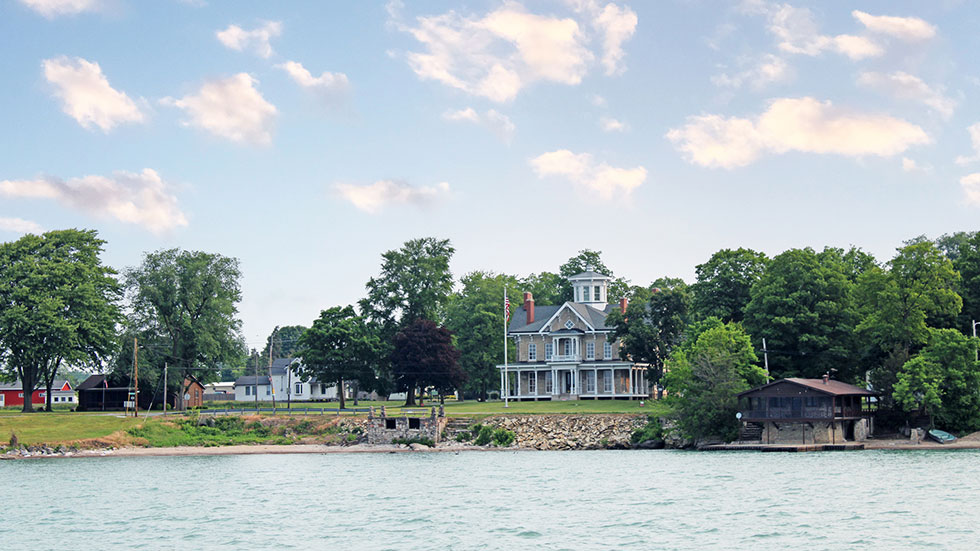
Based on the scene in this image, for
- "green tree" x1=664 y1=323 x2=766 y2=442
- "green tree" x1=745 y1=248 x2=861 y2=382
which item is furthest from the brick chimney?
"green tree" x1=664 y1=323 x2=766 y2=442

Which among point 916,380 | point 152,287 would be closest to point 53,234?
point 152,287

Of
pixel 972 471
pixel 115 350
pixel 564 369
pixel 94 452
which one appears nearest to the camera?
pixel 972 471

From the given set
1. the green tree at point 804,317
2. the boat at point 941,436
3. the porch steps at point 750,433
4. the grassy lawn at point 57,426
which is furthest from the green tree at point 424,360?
the boat at point 941,436

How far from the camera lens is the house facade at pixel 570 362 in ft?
309

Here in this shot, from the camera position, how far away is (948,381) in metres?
62.0

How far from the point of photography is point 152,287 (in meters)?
86.1

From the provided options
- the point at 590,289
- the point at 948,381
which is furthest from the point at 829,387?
the point at 590,289

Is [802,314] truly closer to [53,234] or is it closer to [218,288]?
[218,288]

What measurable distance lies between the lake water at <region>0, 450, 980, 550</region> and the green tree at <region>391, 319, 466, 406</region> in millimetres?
27887

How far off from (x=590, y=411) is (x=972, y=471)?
34.3m

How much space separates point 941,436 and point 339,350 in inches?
1977

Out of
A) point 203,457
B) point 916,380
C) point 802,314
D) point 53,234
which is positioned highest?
point 53,234

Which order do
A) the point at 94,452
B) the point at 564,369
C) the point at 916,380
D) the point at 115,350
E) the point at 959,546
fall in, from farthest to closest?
the point at 564,369, the point at 115,350, the point at 94,452, the point at 916,380, the point at 959,546

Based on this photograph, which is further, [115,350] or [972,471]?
[115,350]
